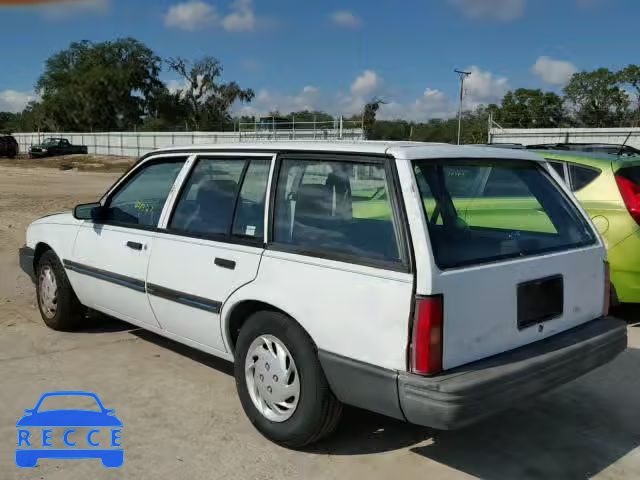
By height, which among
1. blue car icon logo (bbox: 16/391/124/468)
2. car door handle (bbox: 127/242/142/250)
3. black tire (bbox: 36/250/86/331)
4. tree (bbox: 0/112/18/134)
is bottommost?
blue car icon logo (bbox: 16/391/124/468)

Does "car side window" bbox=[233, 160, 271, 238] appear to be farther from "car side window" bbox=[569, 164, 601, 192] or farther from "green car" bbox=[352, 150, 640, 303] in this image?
"car side window" bbox=[569, 164, 601, 192]

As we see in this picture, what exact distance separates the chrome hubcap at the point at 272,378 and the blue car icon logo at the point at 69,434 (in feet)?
2.61

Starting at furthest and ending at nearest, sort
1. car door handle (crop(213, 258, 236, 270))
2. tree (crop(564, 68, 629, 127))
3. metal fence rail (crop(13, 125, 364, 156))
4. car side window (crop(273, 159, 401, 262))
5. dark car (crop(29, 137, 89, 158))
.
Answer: tree (crop(564, 68, 629, 127)) < dark car (crop(29, 137, 89, 158)) < metal fence rail (crop(13, 125, 364, 156)) < car door handle (crop(213, 258, 236, 270)) < car side window (crop(273, 159, 401, 262))

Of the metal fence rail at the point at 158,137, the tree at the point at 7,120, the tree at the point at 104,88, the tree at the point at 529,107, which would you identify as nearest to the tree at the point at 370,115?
the metal fence rail at the point at 158,137

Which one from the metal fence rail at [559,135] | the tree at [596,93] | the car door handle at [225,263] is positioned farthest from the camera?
the tree at [596,93]

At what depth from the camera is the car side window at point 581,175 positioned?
232 inches

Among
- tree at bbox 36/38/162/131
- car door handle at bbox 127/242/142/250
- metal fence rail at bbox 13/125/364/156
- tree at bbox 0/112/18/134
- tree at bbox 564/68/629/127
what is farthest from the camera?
tree at bbox 0/112/18/134

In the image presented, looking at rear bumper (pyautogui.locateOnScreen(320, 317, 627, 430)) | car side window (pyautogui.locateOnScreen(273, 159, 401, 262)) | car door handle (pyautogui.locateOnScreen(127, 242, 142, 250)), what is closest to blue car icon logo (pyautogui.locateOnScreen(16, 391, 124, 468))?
car door handle (pyautogui.locateOnScreen(127, 242, 142, 250))

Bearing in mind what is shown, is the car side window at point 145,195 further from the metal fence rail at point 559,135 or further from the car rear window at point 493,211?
the metal fence rail at point 559,135

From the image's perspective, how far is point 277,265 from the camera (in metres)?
3.39

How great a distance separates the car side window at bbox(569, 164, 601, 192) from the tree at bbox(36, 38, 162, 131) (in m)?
74.7

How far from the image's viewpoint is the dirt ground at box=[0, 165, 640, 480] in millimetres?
3297

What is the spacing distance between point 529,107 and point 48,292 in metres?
67.6

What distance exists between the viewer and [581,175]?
6.02 meters
